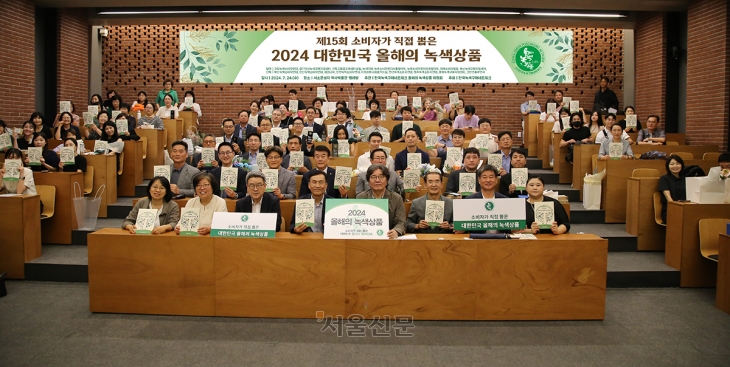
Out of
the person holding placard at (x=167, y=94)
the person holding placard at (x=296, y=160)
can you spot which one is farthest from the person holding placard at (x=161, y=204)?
the person holding placard at (x=167, y=94)

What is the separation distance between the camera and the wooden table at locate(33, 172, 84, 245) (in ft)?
19.1

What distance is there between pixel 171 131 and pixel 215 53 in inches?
109

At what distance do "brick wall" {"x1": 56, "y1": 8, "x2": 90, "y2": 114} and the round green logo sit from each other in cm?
822

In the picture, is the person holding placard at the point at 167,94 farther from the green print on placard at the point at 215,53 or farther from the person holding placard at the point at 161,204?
the person holding placard at the point at 161,204

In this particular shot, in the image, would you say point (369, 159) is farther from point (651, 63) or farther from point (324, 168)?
point (651, 63)

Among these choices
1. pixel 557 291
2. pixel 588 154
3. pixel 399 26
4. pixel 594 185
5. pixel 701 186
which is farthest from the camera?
pixel 399 26

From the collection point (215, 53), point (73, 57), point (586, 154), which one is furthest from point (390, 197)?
point (73, 57)

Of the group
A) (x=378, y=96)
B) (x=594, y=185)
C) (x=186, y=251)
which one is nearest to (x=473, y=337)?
(x=186, y=251)

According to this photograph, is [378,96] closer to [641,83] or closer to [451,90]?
[451,90]

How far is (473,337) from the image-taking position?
3.70 meters

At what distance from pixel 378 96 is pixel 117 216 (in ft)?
19.4

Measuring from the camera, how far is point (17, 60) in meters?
8.75

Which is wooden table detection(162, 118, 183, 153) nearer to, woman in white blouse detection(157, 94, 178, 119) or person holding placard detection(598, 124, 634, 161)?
woman in white blouse detection(157, 94, 178, 119)

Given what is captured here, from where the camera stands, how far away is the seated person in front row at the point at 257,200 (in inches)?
176
